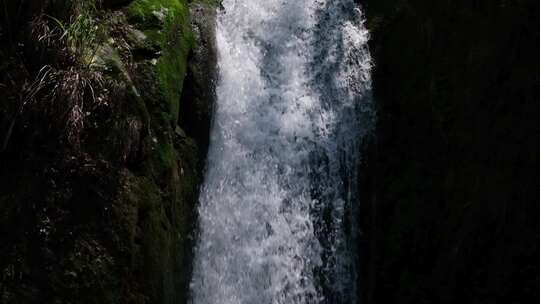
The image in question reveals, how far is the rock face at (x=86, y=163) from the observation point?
169 inches

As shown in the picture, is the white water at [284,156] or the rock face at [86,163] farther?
the white water at [284,156]

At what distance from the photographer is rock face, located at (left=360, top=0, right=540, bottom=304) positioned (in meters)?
6.50

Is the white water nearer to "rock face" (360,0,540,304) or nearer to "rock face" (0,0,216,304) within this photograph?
"rock face" (360,0,540,304)

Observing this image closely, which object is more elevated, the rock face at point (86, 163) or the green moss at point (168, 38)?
the green moss at point (168, 38)

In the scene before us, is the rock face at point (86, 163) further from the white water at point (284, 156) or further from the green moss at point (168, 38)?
the white water at point (284, 156)

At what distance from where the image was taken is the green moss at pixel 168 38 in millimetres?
5910

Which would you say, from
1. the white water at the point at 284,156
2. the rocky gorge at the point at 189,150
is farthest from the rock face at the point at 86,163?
the white water at the point at 284,156

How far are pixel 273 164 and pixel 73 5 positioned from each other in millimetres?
3014

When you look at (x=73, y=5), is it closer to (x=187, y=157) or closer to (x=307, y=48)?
(x=187, y=157)

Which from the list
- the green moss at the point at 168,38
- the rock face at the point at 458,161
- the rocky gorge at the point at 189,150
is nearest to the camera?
the rocky gorge at the point at 189,150

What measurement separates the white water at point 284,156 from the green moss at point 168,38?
0.76 m

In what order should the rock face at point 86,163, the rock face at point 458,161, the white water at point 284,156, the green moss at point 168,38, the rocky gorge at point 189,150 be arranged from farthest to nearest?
the rock face at point 458,161, the white water at point 284,156, the green moss at point 168,38, the rocky gorge at point 189,150, the rock face at point 86,163

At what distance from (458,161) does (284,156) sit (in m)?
2.16

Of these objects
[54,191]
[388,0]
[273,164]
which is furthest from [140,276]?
[388,0]
